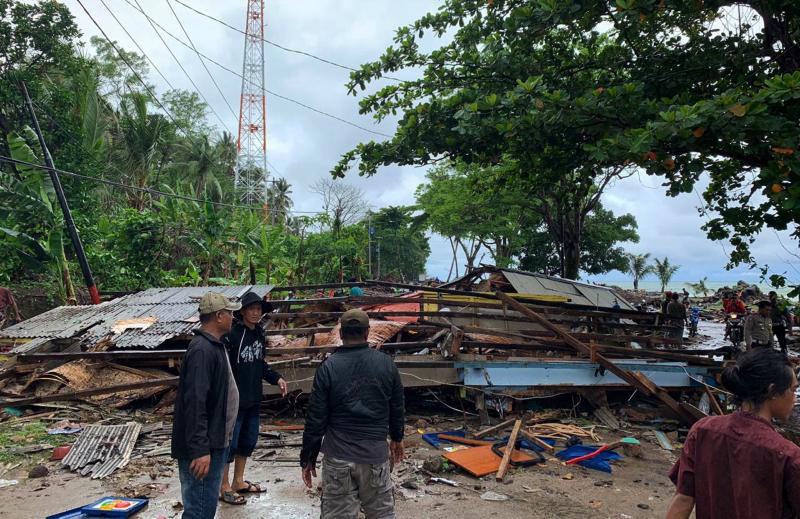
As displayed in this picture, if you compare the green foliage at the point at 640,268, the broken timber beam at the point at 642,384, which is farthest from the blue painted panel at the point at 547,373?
the green foliage at the point at 640,268

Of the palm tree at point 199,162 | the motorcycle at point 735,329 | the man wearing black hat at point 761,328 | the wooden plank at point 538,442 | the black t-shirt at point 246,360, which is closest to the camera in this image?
the black t-shirt at point 246,360

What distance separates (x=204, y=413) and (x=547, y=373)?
5.34m

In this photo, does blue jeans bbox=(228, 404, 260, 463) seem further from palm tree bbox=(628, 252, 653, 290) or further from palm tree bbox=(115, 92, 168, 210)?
palm tree bbox=(628, 252, 653, 290)

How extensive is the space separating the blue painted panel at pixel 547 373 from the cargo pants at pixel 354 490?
404 centimetres

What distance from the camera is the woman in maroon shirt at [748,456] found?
6.17 feet

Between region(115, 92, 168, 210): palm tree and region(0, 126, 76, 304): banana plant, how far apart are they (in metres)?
11.7

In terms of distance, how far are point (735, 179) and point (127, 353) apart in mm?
9533

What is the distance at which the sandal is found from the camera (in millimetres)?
4449

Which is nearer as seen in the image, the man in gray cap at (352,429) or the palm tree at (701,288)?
the man in gray cap at (352,429)

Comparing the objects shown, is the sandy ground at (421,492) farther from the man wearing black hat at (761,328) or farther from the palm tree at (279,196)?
the palm tree at (279,196)

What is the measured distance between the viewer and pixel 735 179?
26.1 feet

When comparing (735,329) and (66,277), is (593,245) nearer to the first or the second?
(735,329)

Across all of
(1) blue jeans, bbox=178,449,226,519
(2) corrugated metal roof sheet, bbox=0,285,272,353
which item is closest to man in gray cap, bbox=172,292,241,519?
(1) blue jeans, bbox=178,449,226,519

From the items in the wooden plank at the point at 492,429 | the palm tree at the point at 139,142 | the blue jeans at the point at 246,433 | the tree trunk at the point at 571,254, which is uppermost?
the palm tree at the point at 139,142
